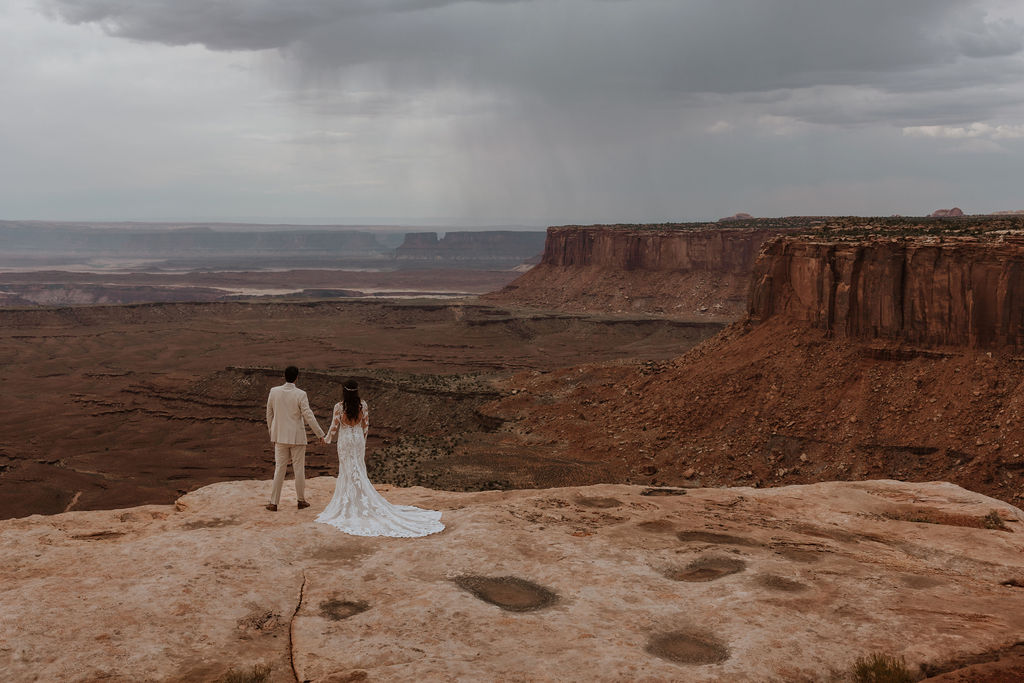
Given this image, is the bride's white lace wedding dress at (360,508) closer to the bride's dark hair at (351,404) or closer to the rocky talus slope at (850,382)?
the bride's dark hair at (351,404)

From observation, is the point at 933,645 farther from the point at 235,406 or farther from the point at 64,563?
the point at 235,406

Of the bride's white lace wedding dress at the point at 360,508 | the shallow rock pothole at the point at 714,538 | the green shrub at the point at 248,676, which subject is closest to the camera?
the green shrub at the point at 248,676

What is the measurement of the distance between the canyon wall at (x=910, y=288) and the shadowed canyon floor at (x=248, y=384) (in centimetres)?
922

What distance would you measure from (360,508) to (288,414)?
6.16 feet

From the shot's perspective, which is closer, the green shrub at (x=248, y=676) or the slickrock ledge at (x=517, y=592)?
the green shrub at (x=248, y=676)

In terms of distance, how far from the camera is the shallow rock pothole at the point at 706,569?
9391 millimetres

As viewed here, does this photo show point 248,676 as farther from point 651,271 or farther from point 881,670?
point 651,271

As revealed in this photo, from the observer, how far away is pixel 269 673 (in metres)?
6.99

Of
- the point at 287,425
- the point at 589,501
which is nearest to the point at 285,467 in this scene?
the point at 287,425

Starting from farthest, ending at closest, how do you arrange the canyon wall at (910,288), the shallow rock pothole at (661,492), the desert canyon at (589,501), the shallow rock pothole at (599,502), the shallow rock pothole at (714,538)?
the canyon wall at (910,288)
the shallow rock pothole at (661,492)
the shallow rock pothole at (599,502)
the shallow rock pothole at (714,538)
the desert canyon at (589,501)

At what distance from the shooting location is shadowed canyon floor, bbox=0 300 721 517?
27.8 meters

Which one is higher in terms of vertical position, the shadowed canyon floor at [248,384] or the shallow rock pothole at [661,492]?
the shallow rock pothole at [661,492]

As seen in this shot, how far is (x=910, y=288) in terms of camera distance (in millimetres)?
24438

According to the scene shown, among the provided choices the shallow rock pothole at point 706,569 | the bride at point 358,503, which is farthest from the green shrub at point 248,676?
the shallow rock pothole at point 706,569
